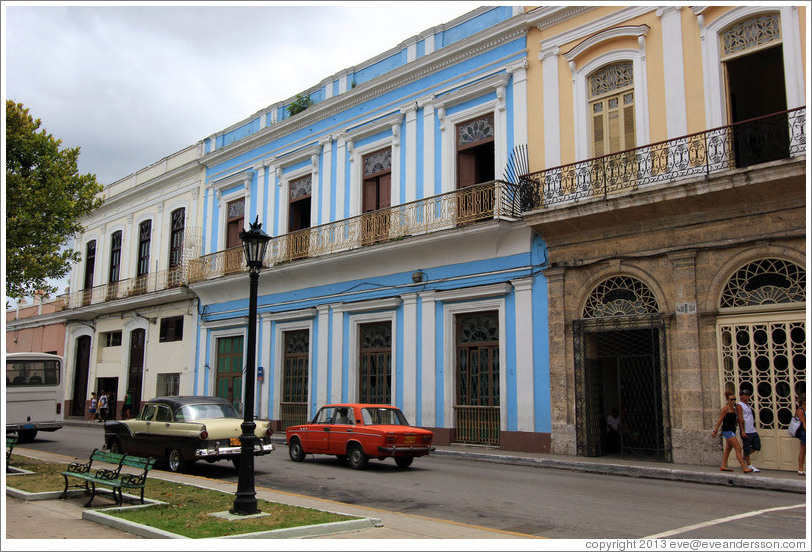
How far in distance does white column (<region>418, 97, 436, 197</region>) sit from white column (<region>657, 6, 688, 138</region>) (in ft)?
20.7

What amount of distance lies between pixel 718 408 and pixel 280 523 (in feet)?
29.0

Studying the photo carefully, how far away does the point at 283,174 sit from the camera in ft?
78.6

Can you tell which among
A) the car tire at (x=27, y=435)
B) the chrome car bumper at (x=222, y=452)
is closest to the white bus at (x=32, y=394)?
the car tire at (x=27, y=435)

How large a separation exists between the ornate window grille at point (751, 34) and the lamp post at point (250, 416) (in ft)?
33.0

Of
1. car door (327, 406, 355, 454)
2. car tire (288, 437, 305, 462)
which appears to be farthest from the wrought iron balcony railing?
car tire (288, 437, 305, 462)

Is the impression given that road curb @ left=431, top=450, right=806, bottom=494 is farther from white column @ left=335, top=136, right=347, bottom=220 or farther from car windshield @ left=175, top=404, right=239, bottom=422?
white column @ left=335, top=136, right=347, bottom=220

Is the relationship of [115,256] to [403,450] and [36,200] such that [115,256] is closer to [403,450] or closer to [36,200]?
[36,200]

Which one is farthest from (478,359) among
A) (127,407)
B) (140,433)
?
(127,407)

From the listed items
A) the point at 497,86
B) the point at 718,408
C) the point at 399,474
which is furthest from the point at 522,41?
the point at 399,474

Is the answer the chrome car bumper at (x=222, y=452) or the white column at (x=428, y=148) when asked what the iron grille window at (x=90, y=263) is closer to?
the white column at (x=428, y=148)

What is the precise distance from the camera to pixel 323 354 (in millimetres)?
21016

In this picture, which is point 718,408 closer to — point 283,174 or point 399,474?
point 399,474

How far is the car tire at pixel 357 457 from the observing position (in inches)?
530

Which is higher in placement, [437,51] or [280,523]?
[437,51]
